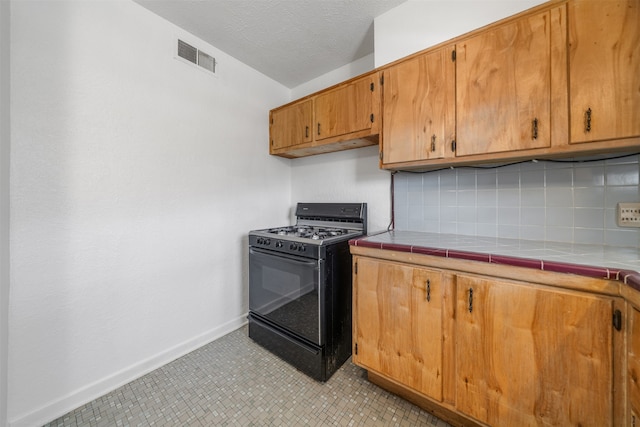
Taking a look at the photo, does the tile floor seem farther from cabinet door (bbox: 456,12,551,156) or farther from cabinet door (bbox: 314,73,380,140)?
cabinet door (bbox: 314,73,380,140)

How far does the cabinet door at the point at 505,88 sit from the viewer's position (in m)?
1.18

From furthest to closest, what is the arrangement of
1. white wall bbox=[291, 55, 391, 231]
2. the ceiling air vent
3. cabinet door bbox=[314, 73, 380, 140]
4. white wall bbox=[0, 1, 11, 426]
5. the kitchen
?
white wall bbox=[291, 55, 391, 231] → the ceiling air vent → cabinet door bbox=[314, 73, 380, 140] → the kitchen → white wall bbox=[0, 1, 11, 426]

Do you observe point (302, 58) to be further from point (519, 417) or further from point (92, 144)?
point (519, 417)

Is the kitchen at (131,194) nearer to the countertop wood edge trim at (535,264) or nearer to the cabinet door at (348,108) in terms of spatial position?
the cabinet door at (348,108)

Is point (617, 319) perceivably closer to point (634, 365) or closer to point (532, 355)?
point (634, 365)

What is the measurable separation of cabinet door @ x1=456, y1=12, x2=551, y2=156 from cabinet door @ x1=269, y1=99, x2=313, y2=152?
4.08 ft

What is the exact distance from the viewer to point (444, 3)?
154 centimetres

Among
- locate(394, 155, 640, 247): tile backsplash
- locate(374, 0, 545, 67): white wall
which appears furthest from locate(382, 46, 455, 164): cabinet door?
locate(394, 155, 640, 247): tile backsplash

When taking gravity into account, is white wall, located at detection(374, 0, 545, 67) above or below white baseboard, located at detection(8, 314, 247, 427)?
above

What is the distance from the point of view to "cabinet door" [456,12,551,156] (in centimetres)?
118

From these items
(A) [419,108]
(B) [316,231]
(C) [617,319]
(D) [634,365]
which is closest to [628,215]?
(C) [617,319]

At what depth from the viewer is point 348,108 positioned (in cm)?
193

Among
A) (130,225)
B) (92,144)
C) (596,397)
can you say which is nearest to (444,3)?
(596,397)

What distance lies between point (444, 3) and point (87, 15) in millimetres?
2235
